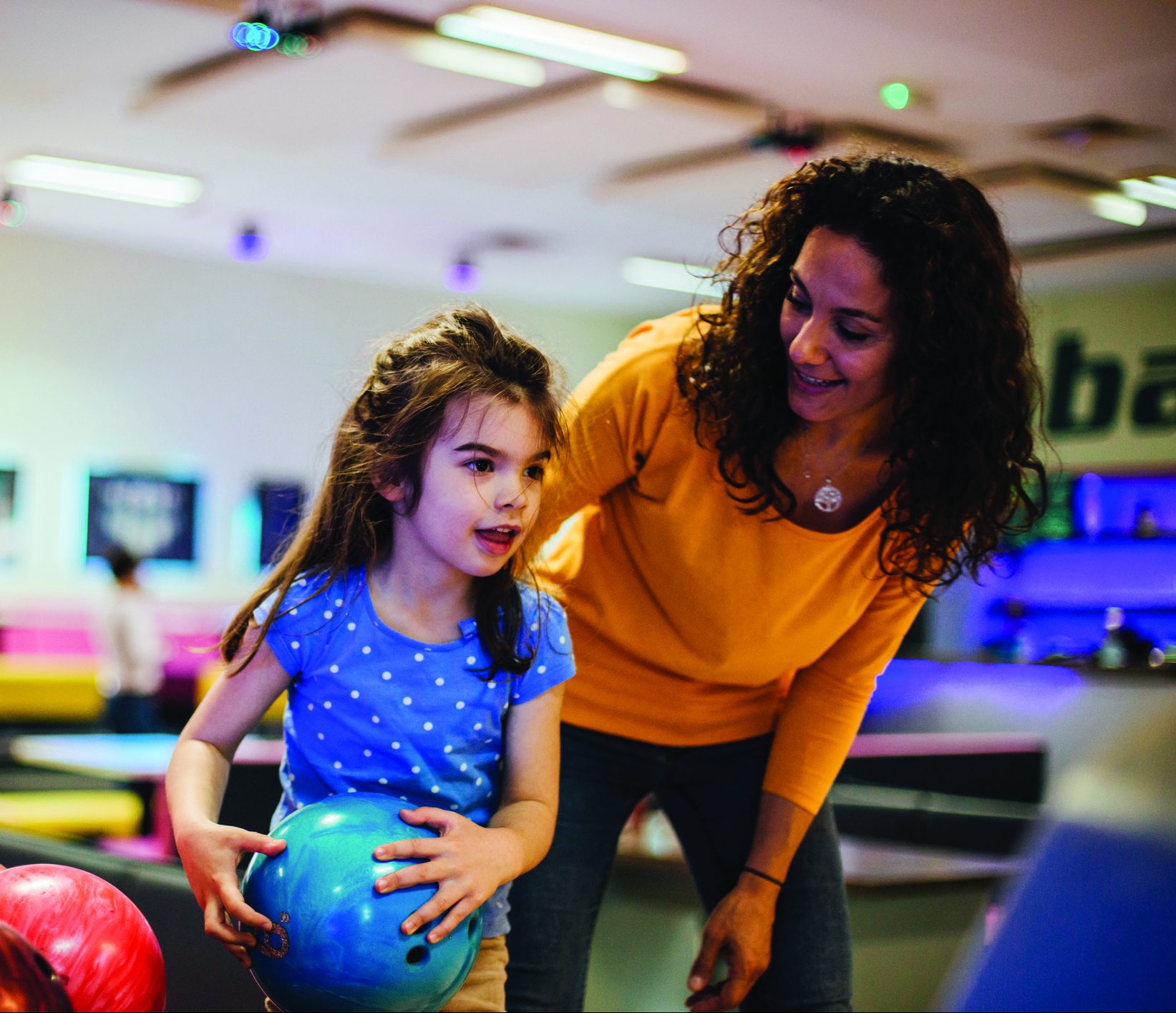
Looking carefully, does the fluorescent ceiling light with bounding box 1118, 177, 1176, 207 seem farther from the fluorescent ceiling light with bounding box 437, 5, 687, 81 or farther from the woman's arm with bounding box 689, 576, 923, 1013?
the woman's arm with bounding box 689, 576, 923, 1013

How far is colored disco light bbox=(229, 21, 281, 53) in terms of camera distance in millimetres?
5387

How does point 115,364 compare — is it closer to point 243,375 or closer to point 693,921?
point 243,375

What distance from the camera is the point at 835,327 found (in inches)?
74.0

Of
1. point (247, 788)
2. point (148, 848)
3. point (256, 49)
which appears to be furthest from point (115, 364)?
point (247, 788)

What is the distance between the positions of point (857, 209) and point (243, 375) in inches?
363

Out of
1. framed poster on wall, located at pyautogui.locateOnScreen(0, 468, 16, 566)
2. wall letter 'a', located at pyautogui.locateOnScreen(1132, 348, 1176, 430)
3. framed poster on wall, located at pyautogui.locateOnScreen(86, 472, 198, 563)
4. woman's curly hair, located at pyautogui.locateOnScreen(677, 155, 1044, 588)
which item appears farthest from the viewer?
framed poster on wall, located at pyautogui.locateOnScreen(86, 472, 198, 563)

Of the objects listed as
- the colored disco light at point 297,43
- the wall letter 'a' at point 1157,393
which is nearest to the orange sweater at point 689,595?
the colored disco light at point 297,43

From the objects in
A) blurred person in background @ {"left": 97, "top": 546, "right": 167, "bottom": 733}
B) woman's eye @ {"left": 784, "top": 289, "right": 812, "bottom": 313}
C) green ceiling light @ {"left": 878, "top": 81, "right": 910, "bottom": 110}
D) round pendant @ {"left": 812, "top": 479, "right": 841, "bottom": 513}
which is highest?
green ceiling light @ {"left": 878, "top": 81, "right": 910, "bottom": 110}

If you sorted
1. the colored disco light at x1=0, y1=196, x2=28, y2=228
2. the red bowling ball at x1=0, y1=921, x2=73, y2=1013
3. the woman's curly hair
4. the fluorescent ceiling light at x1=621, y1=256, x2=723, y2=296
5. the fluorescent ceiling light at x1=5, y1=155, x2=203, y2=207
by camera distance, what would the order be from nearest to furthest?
the red bowling ball at x1=0, y1=921, x2=73, y2=1013 < the woman's curly hair < the fluorescent ceiling light at x1=5, y1=155, x2=203, y2=207 < the colored disco light at x1=0, y1=196, x2=28, y2=228 < the fluorescent ceiling light at x1=621, y1=256, x2=723, y2=296

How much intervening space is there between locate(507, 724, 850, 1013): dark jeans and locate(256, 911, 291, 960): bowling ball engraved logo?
0.50 metres

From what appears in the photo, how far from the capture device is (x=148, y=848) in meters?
5.09

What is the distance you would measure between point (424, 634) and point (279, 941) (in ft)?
1.43

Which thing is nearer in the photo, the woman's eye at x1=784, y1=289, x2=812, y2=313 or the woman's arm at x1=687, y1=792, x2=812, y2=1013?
the woman's eye at x1=784, y1=289, x2=812, y2=313

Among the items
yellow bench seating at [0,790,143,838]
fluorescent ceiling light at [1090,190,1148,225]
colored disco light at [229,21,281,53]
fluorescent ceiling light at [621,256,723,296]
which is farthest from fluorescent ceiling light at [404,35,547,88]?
fluorescent ceiling light at [621,256,723,296]
